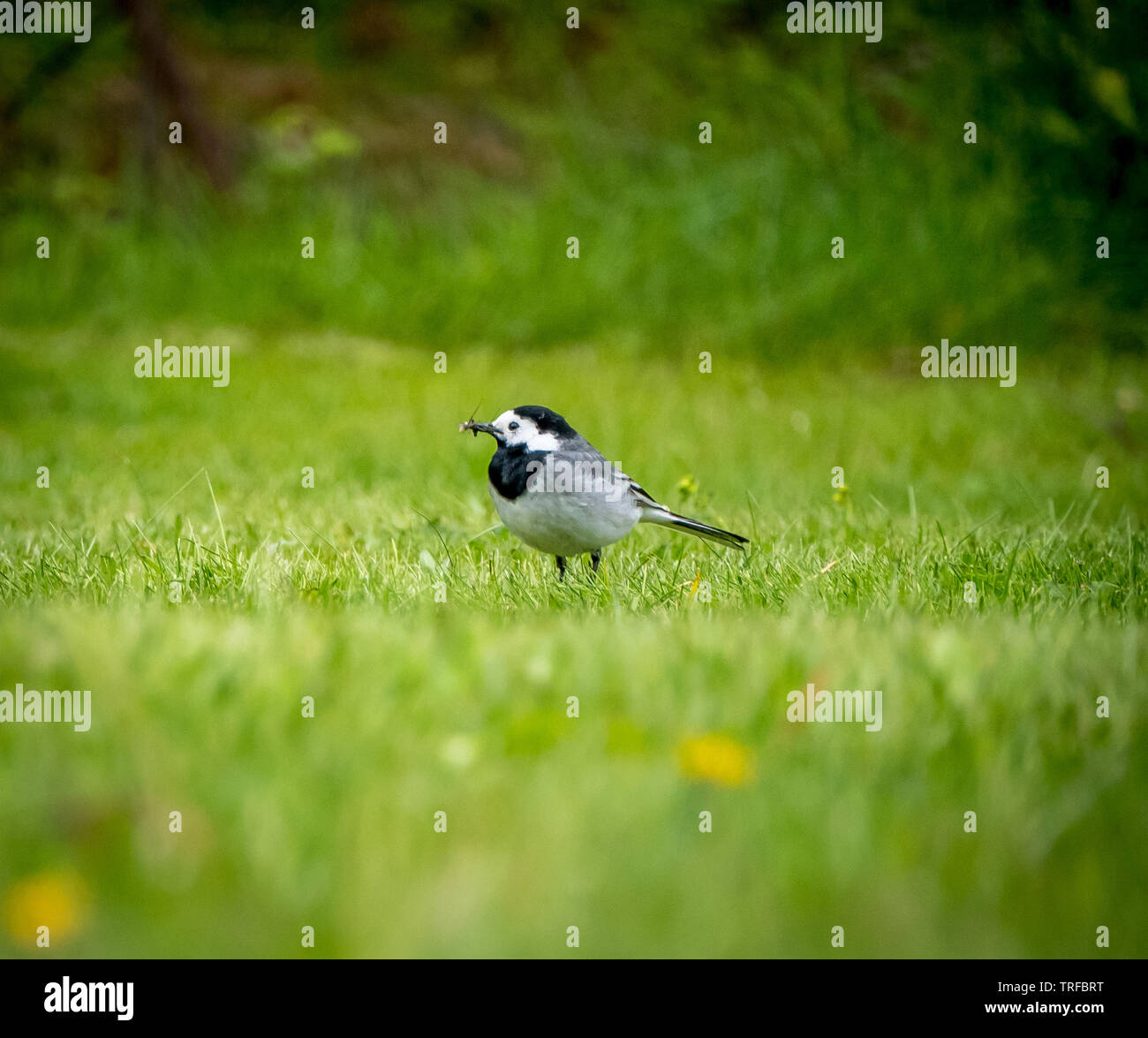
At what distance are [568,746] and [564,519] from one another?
1.80m

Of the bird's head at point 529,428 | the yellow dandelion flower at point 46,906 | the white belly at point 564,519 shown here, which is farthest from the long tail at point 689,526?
the yellow dandelion flower at point 46,906

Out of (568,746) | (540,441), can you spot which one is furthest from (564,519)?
(568,746)

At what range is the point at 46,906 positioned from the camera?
2.02 metres

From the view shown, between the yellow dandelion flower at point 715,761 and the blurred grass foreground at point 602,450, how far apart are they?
12mm

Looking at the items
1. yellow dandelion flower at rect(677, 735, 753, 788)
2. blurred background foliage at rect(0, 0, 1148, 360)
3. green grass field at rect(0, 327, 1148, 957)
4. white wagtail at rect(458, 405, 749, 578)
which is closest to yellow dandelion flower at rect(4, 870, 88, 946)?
green grass field at rect(0, 327, 1148, 957)

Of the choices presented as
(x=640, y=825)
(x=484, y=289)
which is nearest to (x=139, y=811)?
(x=640, y=825)

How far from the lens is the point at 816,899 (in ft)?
6.77

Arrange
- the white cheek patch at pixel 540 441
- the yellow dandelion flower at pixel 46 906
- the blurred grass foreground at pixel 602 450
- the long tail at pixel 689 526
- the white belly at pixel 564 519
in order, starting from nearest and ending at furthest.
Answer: the yellow dandelion flower at pixel 46 906 → the blurred grass foreground at pixel 602 450 → the white belly at pixel 564 519 → the white cheek patch at pixel 540 441 → the long tail at pixel 689 526

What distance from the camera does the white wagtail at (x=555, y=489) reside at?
4.25m

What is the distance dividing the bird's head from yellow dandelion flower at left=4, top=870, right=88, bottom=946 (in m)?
2.64

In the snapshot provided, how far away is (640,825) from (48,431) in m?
6.88

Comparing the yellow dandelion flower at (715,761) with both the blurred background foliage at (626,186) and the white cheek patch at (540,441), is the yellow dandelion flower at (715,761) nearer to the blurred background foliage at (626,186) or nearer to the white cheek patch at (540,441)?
the white cheek patch at (540,441)
